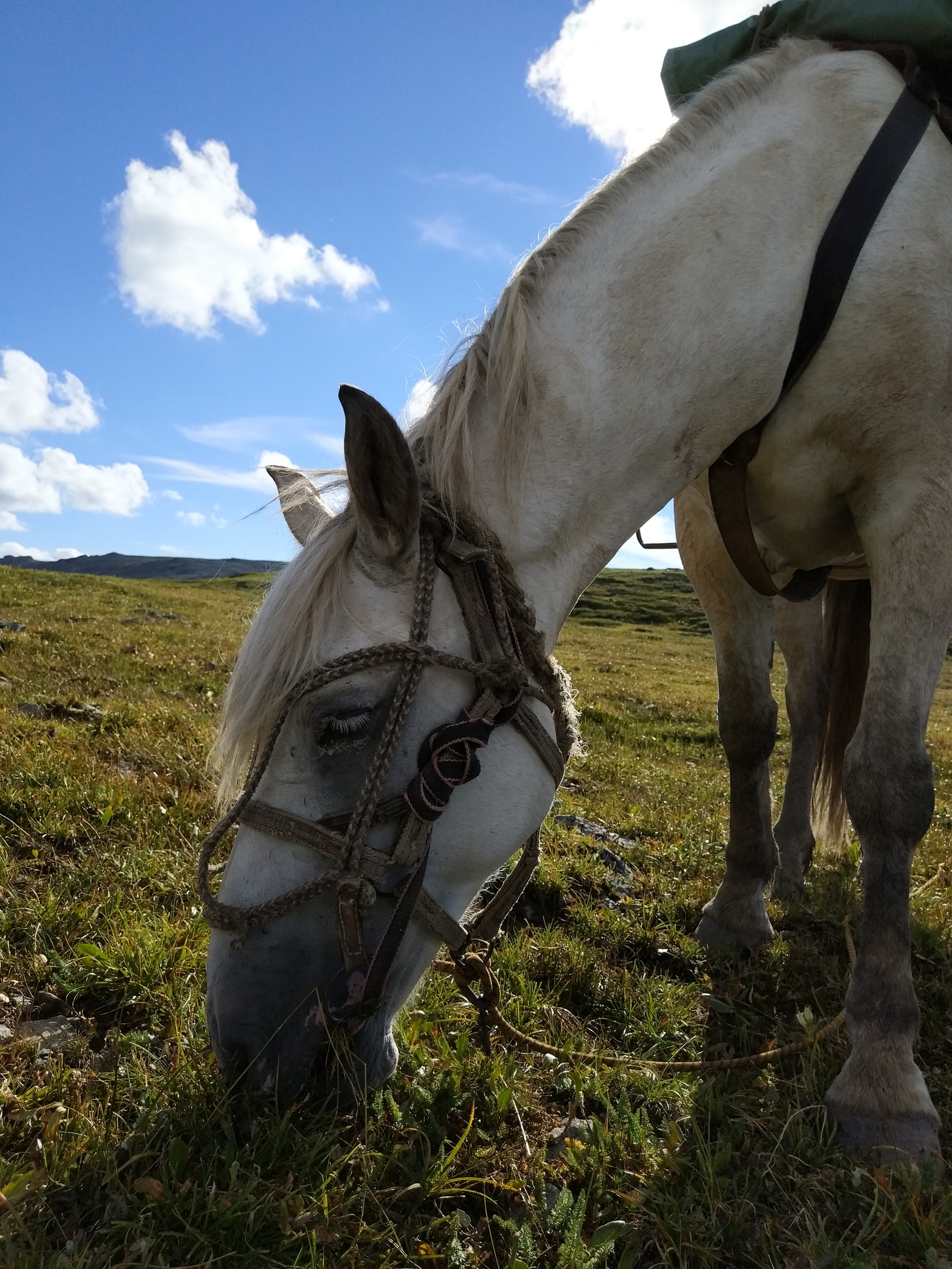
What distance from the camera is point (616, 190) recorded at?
2811 millimetres

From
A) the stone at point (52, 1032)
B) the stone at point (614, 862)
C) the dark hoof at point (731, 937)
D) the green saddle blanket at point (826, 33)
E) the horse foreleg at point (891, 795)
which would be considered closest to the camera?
the stone at point (52, 1032)

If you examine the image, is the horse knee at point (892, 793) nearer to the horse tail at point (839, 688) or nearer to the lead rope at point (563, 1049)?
the lead rope at point (563, 1049)

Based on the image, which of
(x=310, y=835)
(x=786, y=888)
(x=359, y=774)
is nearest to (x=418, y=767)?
(x=359, y=774)

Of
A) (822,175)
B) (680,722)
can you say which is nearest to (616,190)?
(822,175)

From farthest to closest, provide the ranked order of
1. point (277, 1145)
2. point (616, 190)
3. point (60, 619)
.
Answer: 1. point (60, 619)
2. point (616, 190)
3. point (277, 1145)

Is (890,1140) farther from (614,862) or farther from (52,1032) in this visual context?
(52,1032)

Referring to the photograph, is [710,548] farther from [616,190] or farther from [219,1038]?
[219,1038]

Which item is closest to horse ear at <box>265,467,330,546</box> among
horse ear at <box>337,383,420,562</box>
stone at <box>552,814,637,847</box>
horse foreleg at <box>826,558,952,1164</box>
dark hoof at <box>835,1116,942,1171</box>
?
horse ear at <box>337,383,420,562</box>

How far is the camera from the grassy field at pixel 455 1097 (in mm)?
1899

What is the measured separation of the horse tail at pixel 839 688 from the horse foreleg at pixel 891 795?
2466 mm

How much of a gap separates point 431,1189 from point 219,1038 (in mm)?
690

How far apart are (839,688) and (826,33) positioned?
Answer: 370 cm

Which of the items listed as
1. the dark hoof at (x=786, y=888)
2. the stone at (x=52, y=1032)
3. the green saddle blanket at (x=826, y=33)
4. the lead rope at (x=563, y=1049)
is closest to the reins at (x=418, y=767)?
the lead rope at (x=563, y=1049)

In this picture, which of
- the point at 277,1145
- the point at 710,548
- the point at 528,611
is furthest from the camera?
the point at 710,548
